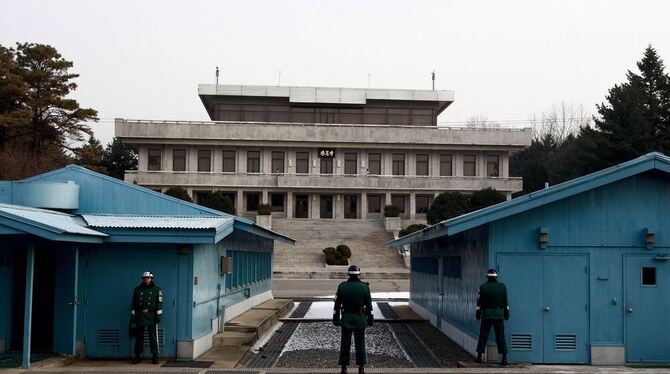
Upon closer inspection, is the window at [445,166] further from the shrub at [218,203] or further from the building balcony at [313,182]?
the shrub at [218,203]

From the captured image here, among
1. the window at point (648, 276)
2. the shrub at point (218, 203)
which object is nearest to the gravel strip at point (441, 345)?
the window at point (648, 276)

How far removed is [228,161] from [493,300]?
6526 cm

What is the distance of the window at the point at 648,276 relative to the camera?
15.8m

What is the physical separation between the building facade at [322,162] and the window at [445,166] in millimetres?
97

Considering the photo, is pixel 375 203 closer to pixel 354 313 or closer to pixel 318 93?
pixel 318 93

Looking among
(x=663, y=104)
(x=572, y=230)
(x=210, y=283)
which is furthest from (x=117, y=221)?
(x=663, y=104)

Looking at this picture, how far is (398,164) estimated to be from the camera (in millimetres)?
79625

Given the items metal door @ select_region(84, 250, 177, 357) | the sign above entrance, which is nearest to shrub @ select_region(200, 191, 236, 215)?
the sign above entrance

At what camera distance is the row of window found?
78.6 metres

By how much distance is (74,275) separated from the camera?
1552 cm

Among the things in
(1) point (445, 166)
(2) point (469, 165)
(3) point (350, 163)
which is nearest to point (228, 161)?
(3) point (350, 163)

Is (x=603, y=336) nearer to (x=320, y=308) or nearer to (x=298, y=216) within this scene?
(x=320, y=308)

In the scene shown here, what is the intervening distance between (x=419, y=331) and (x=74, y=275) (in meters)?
10.3

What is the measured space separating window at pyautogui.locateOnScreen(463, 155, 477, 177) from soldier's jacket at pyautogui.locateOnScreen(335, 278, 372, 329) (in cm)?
6680
